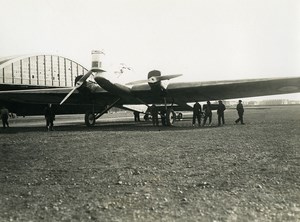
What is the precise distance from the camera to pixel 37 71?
46.0 meters

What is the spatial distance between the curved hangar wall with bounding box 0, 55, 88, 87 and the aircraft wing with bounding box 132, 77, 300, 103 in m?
26.2

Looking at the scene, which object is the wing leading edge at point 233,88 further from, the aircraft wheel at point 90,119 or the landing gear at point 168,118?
the aircraft wheel at point 90,119

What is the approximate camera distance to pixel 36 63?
151 feet

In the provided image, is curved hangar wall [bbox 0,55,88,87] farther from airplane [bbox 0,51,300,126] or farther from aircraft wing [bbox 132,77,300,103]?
aircraft wing [bbox 132,77,300,103]

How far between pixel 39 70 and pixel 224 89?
33.6 m

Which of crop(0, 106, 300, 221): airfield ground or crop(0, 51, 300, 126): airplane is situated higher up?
crop(0, 51, 300, 126): airplane

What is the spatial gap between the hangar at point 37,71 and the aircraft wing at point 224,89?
24.1 m

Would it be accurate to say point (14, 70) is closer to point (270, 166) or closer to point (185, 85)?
point (185, 85)

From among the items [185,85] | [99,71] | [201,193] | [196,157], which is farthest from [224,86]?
[201,193]

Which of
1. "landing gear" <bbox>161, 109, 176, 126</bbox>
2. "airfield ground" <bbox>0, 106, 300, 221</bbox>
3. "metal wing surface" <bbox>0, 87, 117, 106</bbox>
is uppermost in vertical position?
"metal wing surface" <bbox>0, 87, 117, 106</bbox>

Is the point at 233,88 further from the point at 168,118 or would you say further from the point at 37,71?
the point at 37,71

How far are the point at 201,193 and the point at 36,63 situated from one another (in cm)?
4515

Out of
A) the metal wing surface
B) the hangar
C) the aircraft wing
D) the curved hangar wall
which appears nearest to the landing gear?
the aircraft wing

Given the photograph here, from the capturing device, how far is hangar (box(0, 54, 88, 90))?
40.5 meters
